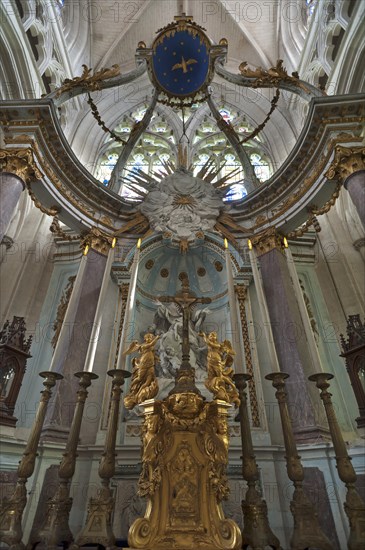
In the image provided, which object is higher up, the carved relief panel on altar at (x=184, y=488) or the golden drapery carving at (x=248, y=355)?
the golden drapery carving at (x=248, y=355)

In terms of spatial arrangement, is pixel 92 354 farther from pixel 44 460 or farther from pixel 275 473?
pixel 275 473

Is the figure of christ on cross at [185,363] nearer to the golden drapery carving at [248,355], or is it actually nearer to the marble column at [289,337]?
the golden drapery carving at [248,355]

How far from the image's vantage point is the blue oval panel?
313 inches

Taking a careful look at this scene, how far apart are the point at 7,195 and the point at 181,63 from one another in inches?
209

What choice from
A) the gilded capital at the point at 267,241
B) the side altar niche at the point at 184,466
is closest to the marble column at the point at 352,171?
the gilded capital at the point at 267,241

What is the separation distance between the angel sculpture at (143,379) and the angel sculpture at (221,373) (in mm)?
603

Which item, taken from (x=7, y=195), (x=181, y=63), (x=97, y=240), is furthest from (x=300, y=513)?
(x=181, y=63)

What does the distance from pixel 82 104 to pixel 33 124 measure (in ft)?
21.3

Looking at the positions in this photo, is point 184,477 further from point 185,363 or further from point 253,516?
point 185,363

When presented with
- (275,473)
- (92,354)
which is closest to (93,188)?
(92,354)

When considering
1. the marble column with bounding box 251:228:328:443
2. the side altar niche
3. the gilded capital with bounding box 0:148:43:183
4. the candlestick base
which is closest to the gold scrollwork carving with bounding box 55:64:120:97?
the gilded capital with bounding box 0:148:43:183

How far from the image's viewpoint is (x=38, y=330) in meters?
6.98

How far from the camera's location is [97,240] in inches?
283

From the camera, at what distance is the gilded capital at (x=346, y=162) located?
536 centimetres
